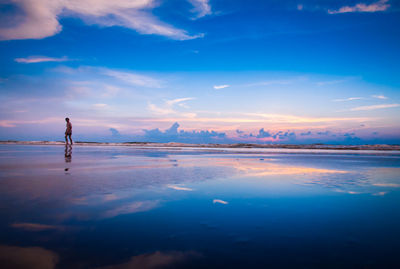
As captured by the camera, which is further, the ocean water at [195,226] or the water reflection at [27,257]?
the ocean water at [195,226]

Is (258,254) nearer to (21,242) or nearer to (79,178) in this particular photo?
(21,242)

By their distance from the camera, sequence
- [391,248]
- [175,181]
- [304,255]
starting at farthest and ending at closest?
[175,181], [391,248], [304,255]

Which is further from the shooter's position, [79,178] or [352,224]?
[79,178]

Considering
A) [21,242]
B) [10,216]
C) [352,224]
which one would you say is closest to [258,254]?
[352,224]

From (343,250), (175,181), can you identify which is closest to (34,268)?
(343,250)

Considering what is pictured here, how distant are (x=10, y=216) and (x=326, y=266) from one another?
12.1ft

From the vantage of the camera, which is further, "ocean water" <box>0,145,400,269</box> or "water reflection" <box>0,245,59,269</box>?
"ocean water" <box>0,145,400,269</box>

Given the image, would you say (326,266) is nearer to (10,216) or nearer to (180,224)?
(180,224)

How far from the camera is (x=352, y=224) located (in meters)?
3.28

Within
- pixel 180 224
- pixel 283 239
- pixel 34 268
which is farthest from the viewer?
pixel 180 224

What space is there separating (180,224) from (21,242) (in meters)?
1.67

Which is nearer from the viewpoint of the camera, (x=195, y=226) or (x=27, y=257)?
(x=27, y=257)

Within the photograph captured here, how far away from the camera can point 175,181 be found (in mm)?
6301

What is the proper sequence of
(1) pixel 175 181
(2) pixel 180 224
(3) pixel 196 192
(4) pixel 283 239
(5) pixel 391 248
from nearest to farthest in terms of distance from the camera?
(5) pixel 391 248, (4) pixel 283 239, (2) pixel 180 224, (3) pixel 196 192, (1) pixel 175 181
